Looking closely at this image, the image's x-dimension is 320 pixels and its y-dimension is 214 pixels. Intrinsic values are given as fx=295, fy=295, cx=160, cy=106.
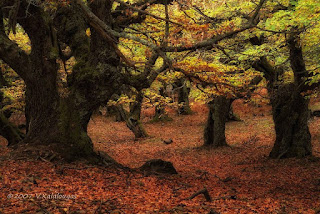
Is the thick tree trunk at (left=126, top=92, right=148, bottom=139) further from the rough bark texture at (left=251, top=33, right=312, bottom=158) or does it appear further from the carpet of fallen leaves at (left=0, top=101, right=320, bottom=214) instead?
the rough bark texture at (left=251, top=33, right=312, bottom=158)

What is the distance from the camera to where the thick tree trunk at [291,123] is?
13.3m

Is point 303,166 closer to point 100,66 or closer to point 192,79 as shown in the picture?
point 192,79

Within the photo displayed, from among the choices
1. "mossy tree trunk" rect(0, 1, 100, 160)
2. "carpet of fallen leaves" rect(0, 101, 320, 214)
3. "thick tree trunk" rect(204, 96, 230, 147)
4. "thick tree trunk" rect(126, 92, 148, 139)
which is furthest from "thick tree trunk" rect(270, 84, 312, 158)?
"thick tree trunk" rect(126, 92, 148, 139)

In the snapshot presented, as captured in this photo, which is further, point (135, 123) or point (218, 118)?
point (135, 123)

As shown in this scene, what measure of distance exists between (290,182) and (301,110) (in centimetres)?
414

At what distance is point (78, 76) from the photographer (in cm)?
918

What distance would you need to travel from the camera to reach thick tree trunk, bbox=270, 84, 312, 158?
1334 cm

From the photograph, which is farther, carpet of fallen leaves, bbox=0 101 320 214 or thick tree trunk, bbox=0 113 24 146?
thick tree trunk, bbox=0 113 24 146

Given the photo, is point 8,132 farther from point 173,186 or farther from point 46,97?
point 173,186

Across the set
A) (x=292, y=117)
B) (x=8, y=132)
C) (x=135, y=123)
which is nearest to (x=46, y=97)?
(x=8, y=132)

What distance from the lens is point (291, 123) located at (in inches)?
533

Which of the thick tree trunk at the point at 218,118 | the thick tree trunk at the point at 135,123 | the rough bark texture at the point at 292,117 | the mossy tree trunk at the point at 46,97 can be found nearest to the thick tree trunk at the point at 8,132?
the mossy tree trunk at the point at 46,97

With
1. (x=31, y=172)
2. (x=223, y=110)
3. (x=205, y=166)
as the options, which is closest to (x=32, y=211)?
(x=31, y=172)

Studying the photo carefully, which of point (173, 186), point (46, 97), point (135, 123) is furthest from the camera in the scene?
point (135, 123)
